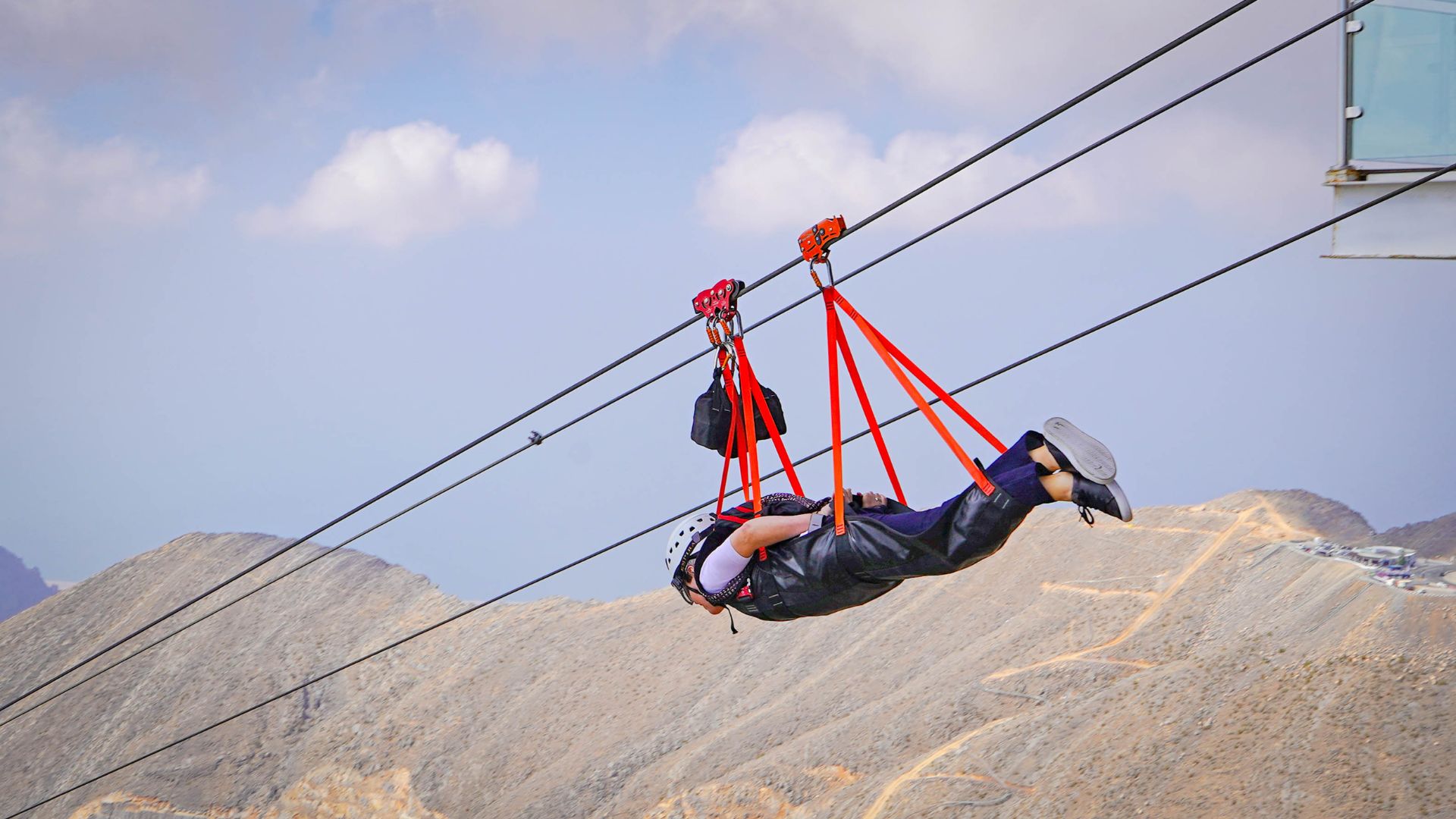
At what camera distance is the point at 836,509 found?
4.95 meters

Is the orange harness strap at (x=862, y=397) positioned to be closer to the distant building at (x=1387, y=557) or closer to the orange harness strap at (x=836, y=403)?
the orange harness strap at (x=836, y=403)

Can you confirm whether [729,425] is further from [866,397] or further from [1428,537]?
[1428,537]

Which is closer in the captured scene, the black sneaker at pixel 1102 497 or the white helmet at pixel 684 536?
the black sneaker at pixel 1102 497

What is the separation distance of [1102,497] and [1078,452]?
16 centimetres

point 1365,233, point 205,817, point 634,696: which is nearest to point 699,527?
point 1365,233

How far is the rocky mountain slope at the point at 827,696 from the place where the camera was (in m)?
13.7

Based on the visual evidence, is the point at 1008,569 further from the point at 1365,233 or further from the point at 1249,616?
the point at 1365,233

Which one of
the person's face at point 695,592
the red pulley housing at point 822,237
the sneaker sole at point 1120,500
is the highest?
the red pulley housing at point 822,237

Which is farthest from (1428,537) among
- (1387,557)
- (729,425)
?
(729,425)

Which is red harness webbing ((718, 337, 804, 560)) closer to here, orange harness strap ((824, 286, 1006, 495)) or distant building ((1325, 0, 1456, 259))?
orange harness strap ((824, 286, 1006, 495))

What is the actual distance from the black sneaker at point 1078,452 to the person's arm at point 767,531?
129cm

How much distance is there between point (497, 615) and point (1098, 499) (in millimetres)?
22531

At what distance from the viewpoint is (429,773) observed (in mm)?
20906

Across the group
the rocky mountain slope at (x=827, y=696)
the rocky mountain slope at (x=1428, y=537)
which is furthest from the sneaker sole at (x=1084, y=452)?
the rocky mountain slope at (x=1428, y=537)
